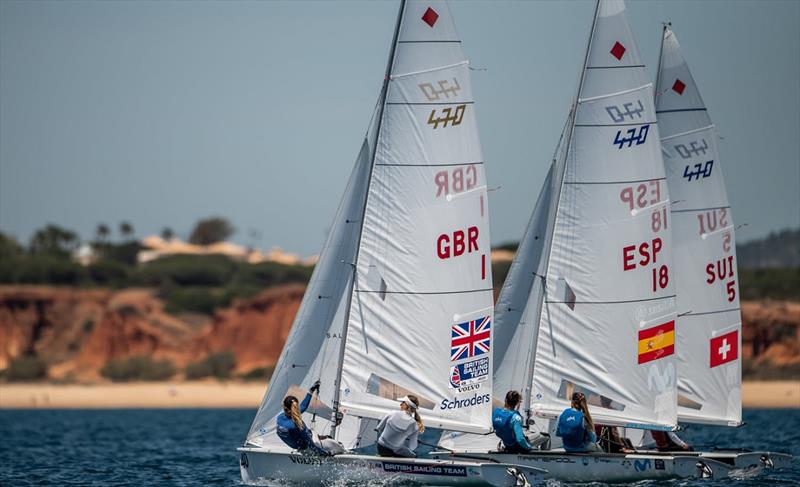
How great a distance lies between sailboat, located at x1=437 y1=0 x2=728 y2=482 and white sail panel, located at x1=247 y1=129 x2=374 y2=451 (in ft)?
9.84

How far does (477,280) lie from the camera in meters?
23.2

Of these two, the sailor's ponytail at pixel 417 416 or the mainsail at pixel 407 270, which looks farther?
the mainsail at pixel 407 270

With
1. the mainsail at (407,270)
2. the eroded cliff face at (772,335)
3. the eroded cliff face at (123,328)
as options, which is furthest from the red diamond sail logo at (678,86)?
the eroded cliff face at (123,328)

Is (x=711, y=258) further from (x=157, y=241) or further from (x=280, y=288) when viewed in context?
(x=157, y=241)

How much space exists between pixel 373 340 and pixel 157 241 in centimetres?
12659

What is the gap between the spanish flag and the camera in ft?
83.1

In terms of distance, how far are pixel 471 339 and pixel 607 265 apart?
3.51m

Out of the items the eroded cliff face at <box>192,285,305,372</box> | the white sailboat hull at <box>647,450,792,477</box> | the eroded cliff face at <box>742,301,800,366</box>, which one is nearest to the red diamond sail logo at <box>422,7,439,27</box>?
the white sailboat hull at <box>647,450,792,477</box>

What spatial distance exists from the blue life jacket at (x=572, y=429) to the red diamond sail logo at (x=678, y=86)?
26.9ft

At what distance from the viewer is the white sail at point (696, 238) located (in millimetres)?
28094

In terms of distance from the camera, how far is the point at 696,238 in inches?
1113

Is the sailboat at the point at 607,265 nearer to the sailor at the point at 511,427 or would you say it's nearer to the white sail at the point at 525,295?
the white sail at the point at 525,295

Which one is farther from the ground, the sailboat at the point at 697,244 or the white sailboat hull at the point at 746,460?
the sailboat at the point at 697,244

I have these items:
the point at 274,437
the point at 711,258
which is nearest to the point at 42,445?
the point at 274,437
